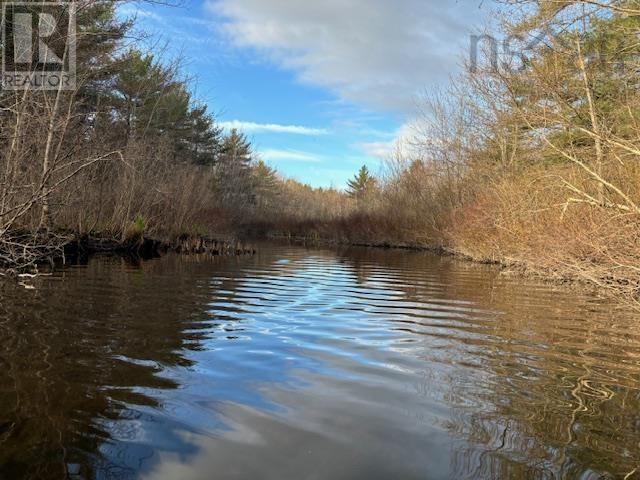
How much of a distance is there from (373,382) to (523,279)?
10.1 m

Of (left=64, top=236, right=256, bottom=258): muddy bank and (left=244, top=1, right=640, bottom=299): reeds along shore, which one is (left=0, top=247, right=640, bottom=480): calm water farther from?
(left=64, top=236, right=256, bottom=258): muddy bank

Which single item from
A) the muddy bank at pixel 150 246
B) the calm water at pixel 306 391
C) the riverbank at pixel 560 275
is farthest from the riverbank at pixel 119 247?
the riverbank at pixel 560 275

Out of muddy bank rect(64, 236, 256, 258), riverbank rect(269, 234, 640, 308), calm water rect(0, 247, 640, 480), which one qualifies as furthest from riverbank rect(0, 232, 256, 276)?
riverbank rect(269, 234, 640, 308)

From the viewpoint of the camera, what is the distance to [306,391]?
3674 millimetres

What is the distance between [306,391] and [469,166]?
22.7 metres

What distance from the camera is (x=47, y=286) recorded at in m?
7.72

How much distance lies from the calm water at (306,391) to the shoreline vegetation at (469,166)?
1837 mm

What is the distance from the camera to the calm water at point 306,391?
2.63m

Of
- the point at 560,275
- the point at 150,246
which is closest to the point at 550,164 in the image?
the point at 560,275

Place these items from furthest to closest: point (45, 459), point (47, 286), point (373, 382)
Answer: point (47, 286)
point (373, 382)
point (45, 459)

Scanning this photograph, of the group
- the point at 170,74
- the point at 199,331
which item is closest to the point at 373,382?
the point at 199,331

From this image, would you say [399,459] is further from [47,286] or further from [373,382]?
[47,286]

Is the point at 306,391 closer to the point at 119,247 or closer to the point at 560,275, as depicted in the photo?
the point at 560,275

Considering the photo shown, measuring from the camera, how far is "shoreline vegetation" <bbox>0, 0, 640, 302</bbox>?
7.62m
